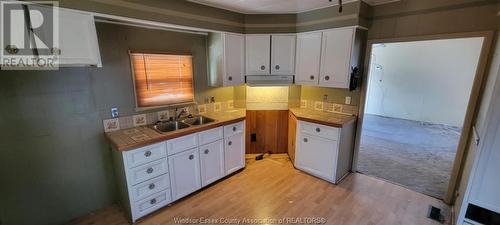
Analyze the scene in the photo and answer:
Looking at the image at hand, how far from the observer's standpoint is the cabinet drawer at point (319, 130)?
2.78 m

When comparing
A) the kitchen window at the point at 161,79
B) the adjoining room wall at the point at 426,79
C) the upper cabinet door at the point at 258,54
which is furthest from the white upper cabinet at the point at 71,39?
the adjoining room wall at the point at 426,79

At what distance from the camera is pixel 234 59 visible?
307 centimetres

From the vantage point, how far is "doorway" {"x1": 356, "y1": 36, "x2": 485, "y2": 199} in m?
3.38

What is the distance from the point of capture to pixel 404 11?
2525mm

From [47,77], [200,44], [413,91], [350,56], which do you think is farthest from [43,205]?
[413,91]

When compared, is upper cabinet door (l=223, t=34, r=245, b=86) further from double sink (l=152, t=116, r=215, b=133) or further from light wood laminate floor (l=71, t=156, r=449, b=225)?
light wood laminate floor (l=71, t=156, r=449, b=225)

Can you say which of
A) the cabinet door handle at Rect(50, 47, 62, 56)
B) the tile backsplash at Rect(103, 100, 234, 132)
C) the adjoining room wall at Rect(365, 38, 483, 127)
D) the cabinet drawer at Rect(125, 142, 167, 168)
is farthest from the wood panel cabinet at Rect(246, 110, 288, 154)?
the adjoining room wall at Rect(365, 38, 483, 127)

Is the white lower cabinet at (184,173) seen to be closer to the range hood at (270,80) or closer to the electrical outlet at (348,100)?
the range hood at (270,80)

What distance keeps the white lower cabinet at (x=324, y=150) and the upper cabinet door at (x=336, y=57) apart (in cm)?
65

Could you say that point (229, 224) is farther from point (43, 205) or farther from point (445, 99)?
point (445, 99)

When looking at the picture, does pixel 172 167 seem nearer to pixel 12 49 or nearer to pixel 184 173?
pixel 184 173

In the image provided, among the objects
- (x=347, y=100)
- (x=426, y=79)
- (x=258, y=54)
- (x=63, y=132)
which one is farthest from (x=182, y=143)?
(x=426, y=79)

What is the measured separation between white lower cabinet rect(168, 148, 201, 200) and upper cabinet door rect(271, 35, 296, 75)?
1743 millimetres

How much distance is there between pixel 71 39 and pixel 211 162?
1942 millimetres
